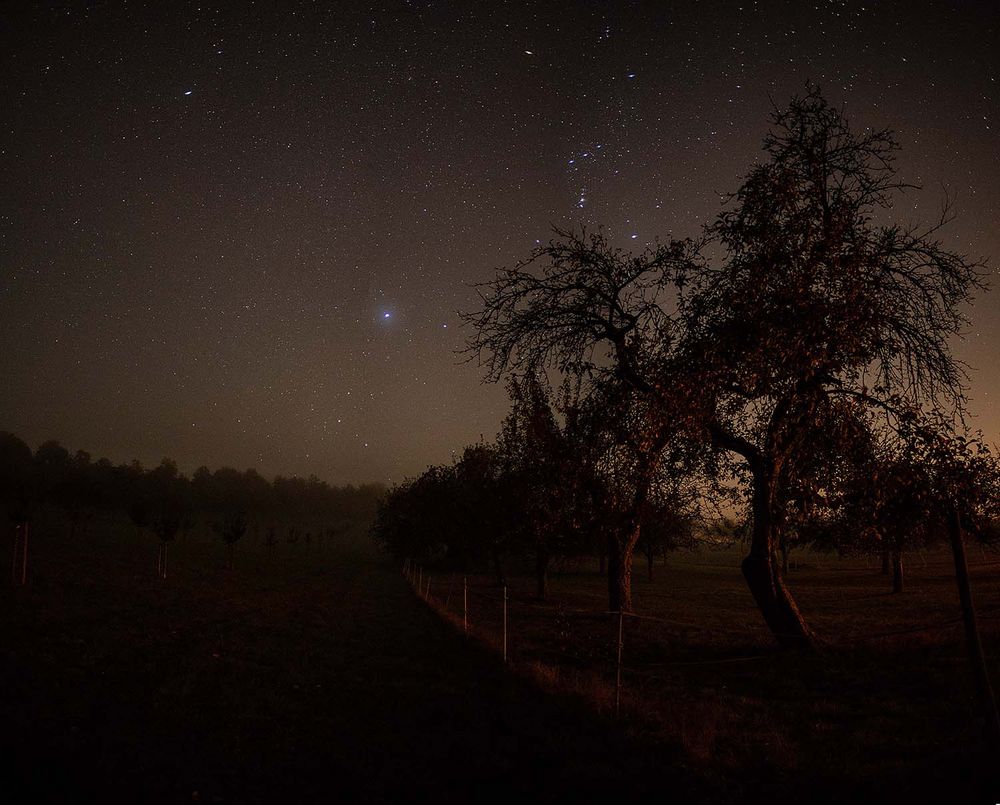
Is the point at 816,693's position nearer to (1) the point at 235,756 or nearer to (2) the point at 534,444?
(1) the point at 235,756

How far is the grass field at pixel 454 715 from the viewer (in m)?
5.86

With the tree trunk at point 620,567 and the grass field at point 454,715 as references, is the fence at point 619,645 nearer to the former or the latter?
the grass field at point 454,715

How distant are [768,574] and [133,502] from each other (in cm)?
8400

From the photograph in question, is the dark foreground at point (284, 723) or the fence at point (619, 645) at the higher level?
the dark foreground at point (284, 723)

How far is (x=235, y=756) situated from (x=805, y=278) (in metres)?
12.1

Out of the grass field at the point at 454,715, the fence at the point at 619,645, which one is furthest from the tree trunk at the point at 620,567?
the grass field at the point at 454,715

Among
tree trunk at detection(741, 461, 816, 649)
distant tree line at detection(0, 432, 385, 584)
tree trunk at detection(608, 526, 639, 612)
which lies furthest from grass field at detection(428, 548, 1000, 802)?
distant tree line at detection(0, 432, 385, 584)

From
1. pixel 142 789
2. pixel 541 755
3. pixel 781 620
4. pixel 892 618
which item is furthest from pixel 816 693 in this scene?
pixel 892 618

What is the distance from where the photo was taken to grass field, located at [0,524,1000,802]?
19.2 feet

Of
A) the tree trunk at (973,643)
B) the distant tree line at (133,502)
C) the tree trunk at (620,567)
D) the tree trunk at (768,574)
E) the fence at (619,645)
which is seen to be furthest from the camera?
the distant tree line at (133,502)

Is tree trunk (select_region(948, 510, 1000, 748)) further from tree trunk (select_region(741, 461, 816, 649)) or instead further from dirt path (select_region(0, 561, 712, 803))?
tree trunk (select_region(741, 461, 816, 649))

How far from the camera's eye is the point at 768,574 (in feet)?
42.6

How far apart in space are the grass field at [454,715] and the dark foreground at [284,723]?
39mm

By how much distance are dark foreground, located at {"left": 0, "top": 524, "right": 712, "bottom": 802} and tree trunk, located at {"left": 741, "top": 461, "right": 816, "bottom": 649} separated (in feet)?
22.0
